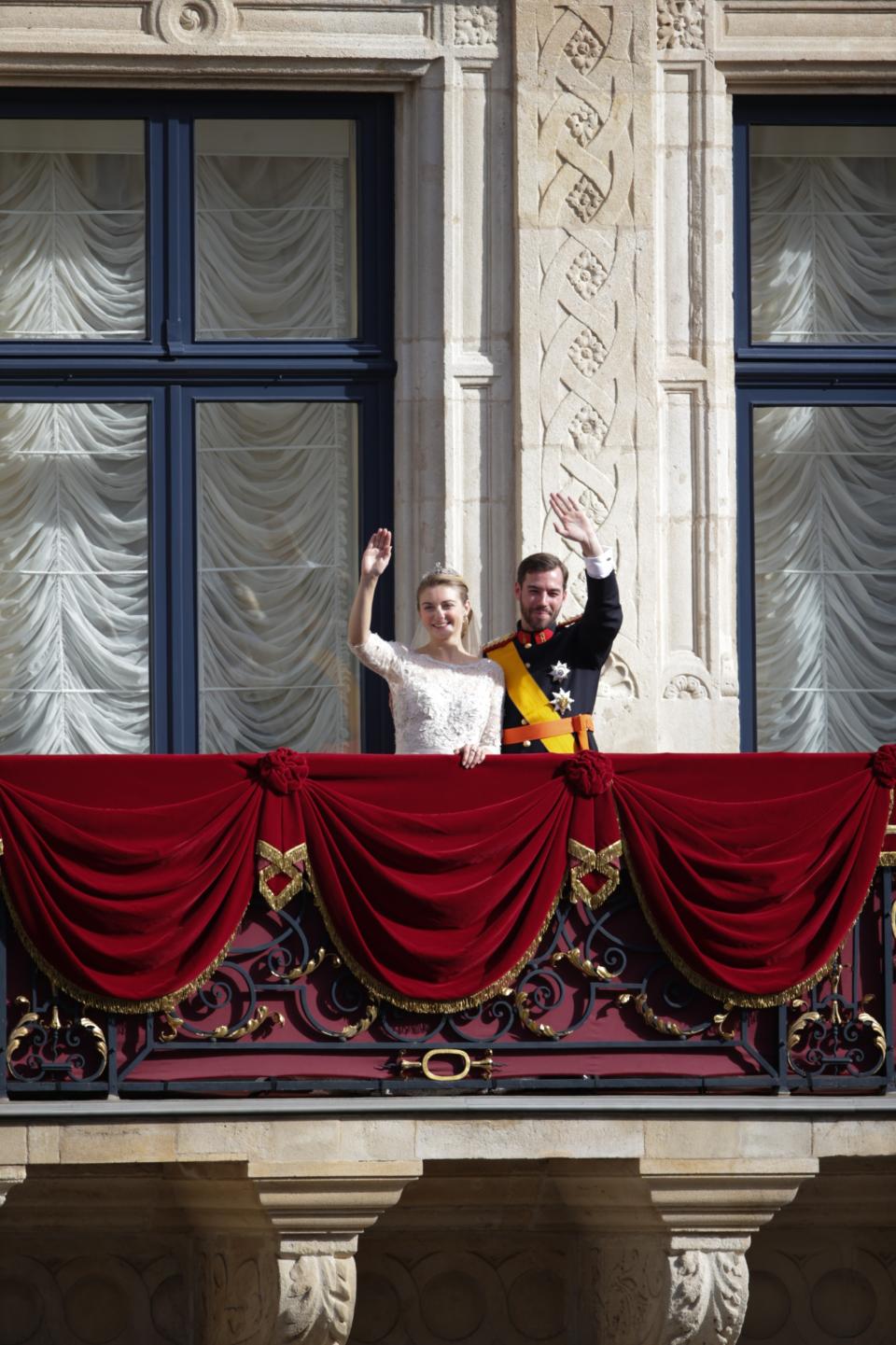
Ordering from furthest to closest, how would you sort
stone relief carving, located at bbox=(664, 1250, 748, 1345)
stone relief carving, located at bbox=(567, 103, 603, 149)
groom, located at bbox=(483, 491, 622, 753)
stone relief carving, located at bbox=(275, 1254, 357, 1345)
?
stone relief carving, located at bbox=(567, 103, 603, 149) < groom, located at bbox=(483, 491, 622, 753) < stone relief carving, located at bbox=(664, 1250, 748, 1345) < stone relief carving, located at bbox=(275, 1254, 357, 1345)

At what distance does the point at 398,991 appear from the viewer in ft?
33.3

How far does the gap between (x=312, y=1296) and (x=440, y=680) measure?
7.45 feet

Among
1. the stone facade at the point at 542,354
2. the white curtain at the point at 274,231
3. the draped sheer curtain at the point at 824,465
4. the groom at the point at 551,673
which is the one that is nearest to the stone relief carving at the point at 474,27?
the stone facade at the point at 542,354

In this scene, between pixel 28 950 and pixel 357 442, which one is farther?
pixel 357 442

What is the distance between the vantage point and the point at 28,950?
32.9 feet

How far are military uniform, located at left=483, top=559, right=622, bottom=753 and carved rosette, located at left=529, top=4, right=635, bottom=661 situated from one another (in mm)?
1223

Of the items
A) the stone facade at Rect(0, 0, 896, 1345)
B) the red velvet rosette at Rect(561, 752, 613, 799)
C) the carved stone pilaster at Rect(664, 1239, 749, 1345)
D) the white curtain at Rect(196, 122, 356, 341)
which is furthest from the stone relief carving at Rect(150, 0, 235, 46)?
the carved stone pilaster at Rect(664, 1239, 749, 1345)

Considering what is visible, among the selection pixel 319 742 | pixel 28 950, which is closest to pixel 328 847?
pixel 28 950

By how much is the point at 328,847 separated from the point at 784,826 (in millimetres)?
1646

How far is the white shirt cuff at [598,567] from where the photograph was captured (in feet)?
34.5

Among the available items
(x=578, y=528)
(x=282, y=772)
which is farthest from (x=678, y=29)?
(x=282, y=772)

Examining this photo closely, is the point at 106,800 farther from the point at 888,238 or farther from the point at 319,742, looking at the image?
the point at 888,238

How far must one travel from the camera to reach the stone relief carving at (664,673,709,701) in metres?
12.0

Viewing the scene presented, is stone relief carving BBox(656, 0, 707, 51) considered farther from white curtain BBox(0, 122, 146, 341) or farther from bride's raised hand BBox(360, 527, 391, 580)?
bride's raised hand BBox(360, 527, 391, 580)
